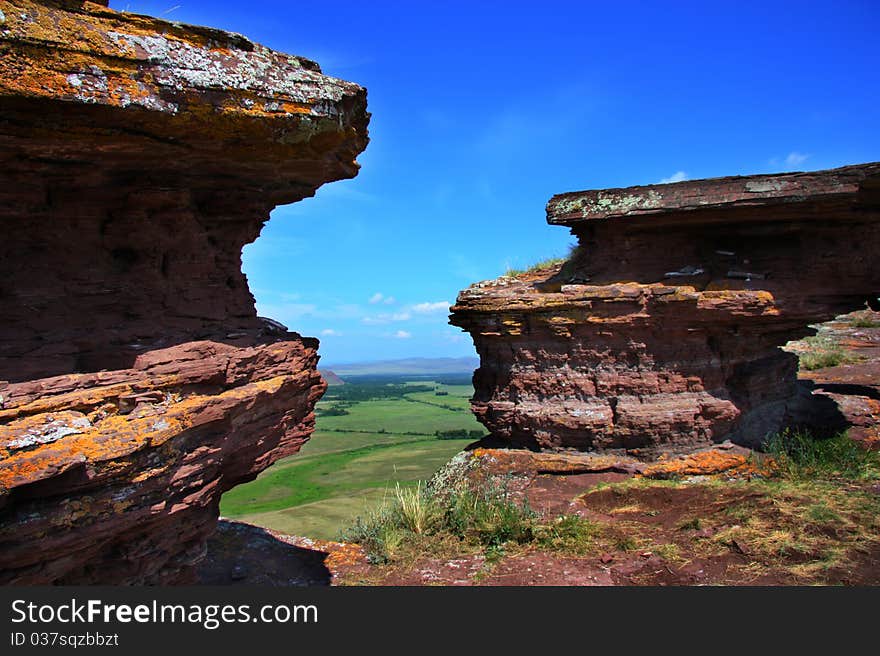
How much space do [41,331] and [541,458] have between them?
347 inches

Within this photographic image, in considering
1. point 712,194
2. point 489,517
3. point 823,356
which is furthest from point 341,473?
point 712,194

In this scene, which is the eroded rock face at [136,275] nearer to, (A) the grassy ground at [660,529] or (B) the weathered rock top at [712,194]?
(A) the grassy ground at [660,529]

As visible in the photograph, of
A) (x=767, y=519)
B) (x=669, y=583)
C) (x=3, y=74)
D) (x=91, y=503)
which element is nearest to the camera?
(x=3, y=74)

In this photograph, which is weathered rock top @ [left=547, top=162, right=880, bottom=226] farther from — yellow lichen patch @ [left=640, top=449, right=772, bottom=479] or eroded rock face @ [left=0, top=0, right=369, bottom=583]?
eroded rock face @ [left=0, top=0, right=369, bottom=583]

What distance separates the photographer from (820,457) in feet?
33.4

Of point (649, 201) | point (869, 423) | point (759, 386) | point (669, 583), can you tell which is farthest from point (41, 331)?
point (869, 423)

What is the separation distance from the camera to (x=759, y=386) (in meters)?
11.4

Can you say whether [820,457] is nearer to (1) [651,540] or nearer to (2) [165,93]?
(1) [651,540]

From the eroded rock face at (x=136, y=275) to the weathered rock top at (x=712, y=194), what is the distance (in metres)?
6.93

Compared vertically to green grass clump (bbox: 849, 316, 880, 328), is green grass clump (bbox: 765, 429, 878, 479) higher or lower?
lower

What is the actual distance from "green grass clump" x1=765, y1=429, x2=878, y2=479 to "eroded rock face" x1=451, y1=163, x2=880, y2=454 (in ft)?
1.68

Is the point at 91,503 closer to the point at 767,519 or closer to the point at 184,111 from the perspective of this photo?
the point at 184,111

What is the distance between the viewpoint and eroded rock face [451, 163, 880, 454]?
10.1 m

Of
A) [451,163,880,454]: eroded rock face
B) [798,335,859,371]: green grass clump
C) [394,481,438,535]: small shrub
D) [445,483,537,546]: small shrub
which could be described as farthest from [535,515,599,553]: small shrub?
[798,335,859,371]: green grass clump
